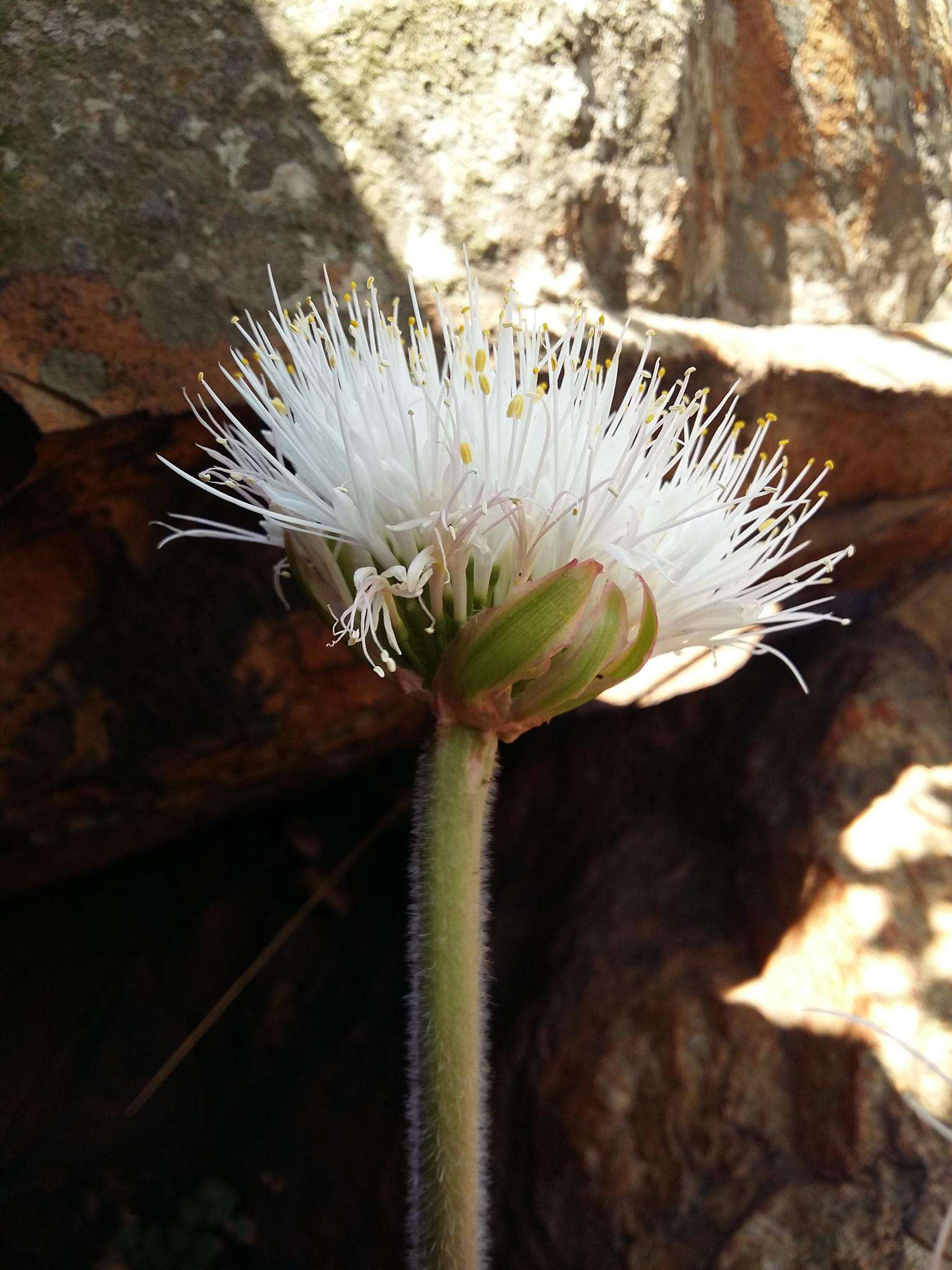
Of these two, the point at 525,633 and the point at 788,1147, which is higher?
the point at 525,633

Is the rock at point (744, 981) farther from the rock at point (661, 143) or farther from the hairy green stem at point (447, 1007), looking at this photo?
the rock at point (661, 143)

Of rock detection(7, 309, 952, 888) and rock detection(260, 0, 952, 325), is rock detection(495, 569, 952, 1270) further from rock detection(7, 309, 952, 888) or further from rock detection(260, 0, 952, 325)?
rock detection(260, 0, 952, 325)

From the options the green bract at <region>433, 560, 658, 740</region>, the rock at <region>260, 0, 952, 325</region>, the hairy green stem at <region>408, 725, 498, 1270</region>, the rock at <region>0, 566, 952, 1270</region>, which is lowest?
the rock at <region>0, 566, 952, 1270</region>

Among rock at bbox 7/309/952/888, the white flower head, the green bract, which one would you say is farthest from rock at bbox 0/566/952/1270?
the green bract

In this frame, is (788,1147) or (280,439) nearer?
(280,439)

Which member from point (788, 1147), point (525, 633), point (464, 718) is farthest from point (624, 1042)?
point (525, 633)

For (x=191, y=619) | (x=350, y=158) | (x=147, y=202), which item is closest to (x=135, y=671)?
(x=191, y=619)

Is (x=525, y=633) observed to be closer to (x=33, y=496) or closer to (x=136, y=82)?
(x=33, y=496)
